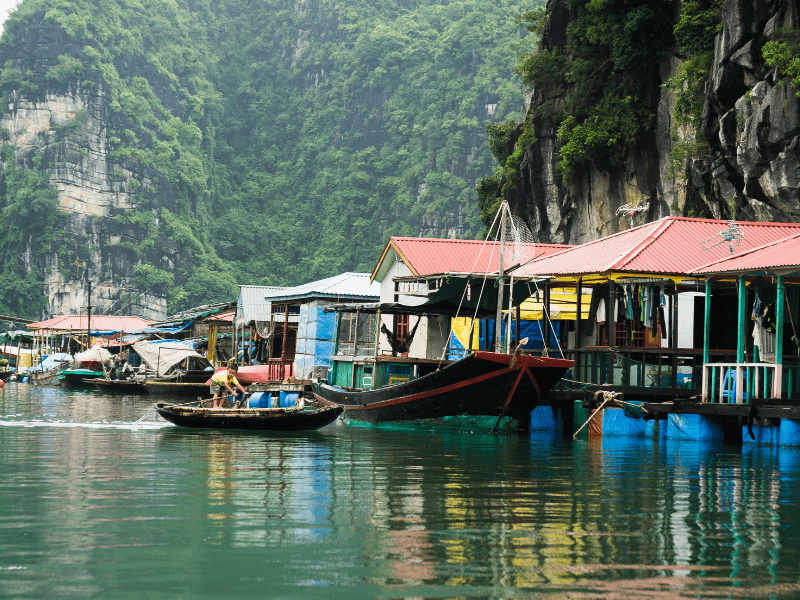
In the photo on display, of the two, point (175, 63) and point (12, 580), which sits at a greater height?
point (175, 63)

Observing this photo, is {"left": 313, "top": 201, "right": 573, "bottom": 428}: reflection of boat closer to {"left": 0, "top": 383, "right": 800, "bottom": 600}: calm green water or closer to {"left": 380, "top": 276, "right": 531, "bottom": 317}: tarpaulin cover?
{"left": 380, "top": 276, "right": 531, "bottom": 317}: tarpaulin cover

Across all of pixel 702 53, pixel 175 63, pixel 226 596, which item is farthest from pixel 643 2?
pixel 175 63

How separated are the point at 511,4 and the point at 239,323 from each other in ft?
259

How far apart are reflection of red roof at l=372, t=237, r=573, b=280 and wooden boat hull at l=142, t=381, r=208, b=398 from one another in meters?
9.83

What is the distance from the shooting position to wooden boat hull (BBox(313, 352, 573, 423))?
18172 millimetres

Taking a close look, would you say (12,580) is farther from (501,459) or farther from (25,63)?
(25,63)

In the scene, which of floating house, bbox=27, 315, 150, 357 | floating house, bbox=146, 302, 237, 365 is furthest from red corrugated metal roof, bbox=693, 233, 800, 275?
floating house, bbox=27, 315, 150, 357

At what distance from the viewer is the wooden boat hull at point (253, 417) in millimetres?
17938

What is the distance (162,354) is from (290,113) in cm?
8952

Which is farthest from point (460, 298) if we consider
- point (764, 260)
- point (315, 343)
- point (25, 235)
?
point (25, 235)

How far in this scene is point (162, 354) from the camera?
130 ft

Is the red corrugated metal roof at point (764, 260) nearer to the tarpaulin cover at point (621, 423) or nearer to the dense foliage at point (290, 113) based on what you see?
the tarpaulin cover at point (621, 423)

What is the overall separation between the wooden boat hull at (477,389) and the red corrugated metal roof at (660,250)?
7.45 feet

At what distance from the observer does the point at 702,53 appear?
28.0 meters
